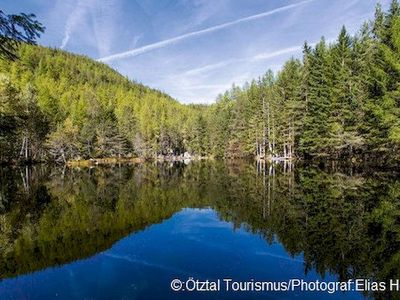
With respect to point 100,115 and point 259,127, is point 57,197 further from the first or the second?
point 100,115

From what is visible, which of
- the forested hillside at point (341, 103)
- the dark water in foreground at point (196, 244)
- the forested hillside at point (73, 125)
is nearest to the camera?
the dark water in foreground at point (196, 244)

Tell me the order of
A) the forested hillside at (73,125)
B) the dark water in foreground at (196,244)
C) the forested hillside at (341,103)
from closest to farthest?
the dark water in foreground at (196,244) → the forested hillside at (341,103) → the forested hillside at (73,125)

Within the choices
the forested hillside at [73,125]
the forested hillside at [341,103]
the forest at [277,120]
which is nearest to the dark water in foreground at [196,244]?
the forest at [277,120]

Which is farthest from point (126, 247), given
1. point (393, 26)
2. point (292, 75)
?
point (292, 75)

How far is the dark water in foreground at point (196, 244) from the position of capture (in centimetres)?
877

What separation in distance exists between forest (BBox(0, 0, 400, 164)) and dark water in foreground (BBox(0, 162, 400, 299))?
3854 millimetres

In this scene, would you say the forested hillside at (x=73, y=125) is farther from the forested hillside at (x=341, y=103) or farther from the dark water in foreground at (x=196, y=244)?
the forested hillside at (x=341, y=103)

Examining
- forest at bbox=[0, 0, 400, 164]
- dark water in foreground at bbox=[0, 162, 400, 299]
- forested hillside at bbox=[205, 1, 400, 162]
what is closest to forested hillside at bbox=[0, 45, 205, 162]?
forest at bbox=[0, 0, 400, 164]

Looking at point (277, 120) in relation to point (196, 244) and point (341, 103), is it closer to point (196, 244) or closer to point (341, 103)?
point (341, 103)

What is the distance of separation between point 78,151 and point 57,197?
198 ft

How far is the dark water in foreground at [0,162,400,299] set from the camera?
28.8 feet

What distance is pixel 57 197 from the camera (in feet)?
75.7

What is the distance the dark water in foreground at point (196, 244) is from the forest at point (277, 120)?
3.85 metres

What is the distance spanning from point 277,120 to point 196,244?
2319 inches
